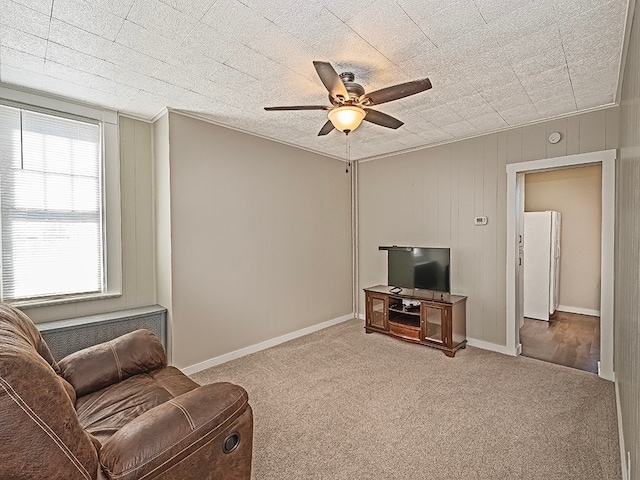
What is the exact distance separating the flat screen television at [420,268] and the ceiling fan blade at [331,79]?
2.50m

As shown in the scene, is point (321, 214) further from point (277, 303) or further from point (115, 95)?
point (115, 95)

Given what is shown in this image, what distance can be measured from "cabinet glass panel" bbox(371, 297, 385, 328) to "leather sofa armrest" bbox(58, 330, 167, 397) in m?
2.83

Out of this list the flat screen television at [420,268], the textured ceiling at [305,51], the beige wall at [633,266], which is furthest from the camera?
the flat screen television at [420,268]

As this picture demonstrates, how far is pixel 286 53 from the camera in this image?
7.11ft

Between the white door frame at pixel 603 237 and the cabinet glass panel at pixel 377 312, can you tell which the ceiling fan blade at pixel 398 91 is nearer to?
the white door frame at pixel 603 237

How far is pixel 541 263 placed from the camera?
5.39 metres

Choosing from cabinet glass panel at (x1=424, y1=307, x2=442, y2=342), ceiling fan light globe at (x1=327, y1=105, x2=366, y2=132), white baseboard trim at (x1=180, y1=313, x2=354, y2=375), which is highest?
ceiling fan light globe at (x1=327, y1=105, x2=366, y2=132)

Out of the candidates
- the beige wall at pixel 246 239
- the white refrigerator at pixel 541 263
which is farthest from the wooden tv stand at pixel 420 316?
the white refrigerator at pixel 541 263

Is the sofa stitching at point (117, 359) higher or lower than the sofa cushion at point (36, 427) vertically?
lower

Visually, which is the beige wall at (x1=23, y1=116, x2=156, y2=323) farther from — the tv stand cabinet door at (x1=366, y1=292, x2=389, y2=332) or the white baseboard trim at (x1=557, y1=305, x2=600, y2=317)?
the white baseboard trim at (x1=557, y1=305, x2=600, y2=317)

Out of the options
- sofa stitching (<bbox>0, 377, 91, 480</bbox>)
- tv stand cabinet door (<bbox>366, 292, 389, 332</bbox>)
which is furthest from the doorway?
sofa stitching (<bbox>0, 377, 91, 480</bbox>)

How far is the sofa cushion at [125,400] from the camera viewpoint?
5.21ft

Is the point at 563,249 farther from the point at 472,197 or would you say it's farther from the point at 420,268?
the point at 420,268

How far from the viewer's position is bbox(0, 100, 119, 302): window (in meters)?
2.65
